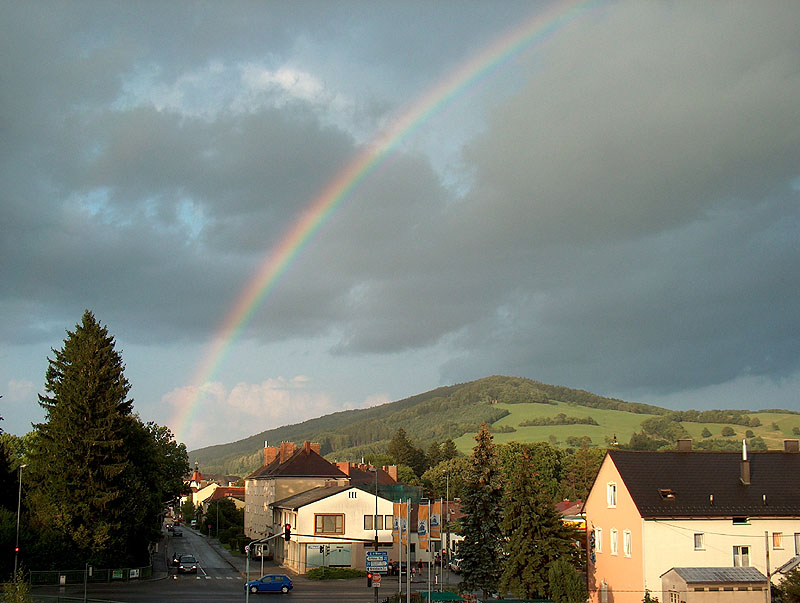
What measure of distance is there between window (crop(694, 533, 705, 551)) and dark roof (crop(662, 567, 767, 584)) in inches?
49.4

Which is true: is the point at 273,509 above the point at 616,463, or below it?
below

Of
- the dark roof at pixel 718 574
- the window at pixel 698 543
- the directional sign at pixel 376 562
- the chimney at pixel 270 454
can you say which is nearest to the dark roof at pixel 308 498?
the directional sign at pixel 376 562

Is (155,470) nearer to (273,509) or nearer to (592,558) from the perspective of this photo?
(273,509)

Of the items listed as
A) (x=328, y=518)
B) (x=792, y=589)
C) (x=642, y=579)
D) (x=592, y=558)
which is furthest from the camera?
(x=328, y=518)

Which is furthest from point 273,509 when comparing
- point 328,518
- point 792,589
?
point 792,589

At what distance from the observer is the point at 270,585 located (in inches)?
2424

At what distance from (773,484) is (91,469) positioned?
52.6m

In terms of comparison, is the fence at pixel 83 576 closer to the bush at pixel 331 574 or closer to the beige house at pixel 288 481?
the bush at pixel 331 574

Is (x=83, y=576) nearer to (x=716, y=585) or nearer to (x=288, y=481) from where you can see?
(x=288, y=481)

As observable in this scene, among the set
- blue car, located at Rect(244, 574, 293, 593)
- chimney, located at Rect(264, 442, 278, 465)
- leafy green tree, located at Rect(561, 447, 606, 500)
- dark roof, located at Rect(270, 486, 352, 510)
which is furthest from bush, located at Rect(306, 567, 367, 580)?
leafy green tree, located at Rect(561, 447, 606, 500)

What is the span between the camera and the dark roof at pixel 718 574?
A: 47.8m

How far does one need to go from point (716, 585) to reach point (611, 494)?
924cm

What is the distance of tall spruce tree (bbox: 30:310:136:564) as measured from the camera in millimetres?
66562

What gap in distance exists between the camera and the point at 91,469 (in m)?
68.0
